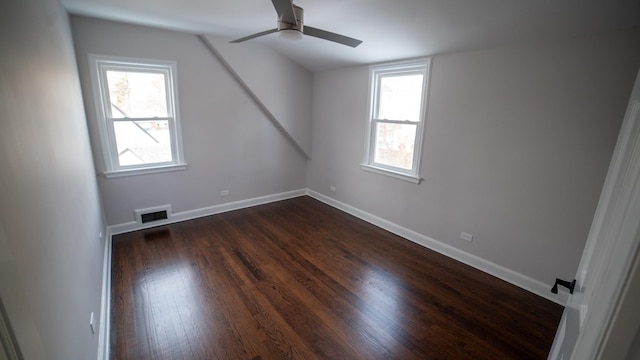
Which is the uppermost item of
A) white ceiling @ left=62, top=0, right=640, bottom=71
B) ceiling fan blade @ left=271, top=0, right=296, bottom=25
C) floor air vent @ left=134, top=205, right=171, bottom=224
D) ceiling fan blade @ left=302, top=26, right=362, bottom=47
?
white ceiling @ left=62, top=0, right=640, bottom=71

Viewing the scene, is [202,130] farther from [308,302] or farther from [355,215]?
[308,302]

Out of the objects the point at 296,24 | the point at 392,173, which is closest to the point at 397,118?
the point at 392,173

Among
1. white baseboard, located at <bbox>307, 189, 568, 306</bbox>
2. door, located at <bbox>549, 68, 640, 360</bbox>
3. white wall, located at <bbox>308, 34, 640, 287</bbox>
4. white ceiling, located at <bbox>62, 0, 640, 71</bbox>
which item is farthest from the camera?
white baseboard, located at <bbox>307, 189, 568, 306</bbox>

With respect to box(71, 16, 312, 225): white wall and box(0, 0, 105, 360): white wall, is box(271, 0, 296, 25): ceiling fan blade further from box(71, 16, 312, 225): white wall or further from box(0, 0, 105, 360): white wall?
box(71, 16, 312, 225): white wall

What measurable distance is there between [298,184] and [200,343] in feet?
11.5

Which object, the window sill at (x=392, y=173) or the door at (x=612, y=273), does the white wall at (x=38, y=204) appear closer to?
the door at (x=612, y=273)

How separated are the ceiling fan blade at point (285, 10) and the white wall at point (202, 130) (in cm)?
230

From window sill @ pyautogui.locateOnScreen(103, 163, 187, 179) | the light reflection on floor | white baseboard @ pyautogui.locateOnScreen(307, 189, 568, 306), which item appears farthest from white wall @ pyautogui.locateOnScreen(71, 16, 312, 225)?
white baseboard @ pyautogui.locateOnScreen(307, 189, 568, 306)

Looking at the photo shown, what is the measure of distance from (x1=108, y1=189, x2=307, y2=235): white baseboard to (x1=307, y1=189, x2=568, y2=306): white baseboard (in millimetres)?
1281

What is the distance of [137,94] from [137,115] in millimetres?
260

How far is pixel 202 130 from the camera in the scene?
390cm

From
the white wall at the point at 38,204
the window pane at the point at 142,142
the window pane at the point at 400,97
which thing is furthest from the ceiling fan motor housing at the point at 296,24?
the window pane at the point at 142,142

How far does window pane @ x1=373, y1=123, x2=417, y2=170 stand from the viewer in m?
3.55

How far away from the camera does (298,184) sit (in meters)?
5.24
